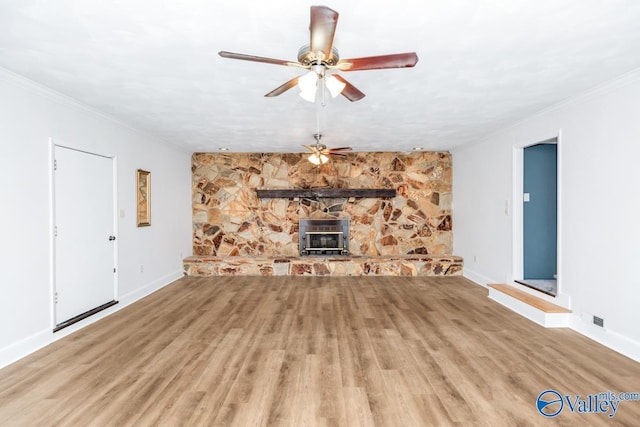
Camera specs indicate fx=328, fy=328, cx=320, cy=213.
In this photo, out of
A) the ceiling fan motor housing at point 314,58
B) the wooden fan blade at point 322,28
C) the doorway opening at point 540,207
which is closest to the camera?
the wooden fan blade at point 322,28

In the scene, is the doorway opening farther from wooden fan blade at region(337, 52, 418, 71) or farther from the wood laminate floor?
wooden fan blade at region(337, 52, 418, 71)

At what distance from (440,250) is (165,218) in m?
5.45

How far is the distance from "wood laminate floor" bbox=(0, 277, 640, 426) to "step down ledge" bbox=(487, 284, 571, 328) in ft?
0.41

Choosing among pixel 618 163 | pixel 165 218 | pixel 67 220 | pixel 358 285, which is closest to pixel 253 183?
pixel 165 218

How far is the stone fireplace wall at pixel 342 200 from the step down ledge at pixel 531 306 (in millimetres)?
2356

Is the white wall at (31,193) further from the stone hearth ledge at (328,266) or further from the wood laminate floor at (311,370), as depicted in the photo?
the stone hearth ledge at (328,266)

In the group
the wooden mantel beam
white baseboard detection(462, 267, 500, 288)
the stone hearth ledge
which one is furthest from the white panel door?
white baseboard detection(462, 267, 500, 288)

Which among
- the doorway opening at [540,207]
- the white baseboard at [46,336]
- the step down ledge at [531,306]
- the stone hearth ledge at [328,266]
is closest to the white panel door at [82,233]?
the white baseboard at [46,336]

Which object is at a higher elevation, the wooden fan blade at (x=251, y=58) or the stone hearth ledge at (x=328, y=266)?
the wooden fan blade at (x=251, y=58)

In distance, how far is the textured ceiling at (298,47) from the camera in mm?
1962

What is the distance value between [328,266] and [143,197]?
3.47m

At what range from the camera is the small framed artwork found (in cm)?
493

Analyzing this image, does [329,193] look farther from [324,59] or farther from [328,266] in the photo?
[324,59]

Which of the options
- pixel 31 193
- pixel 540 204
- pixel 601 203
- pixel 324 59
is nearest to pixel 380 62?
pixel 324 59
